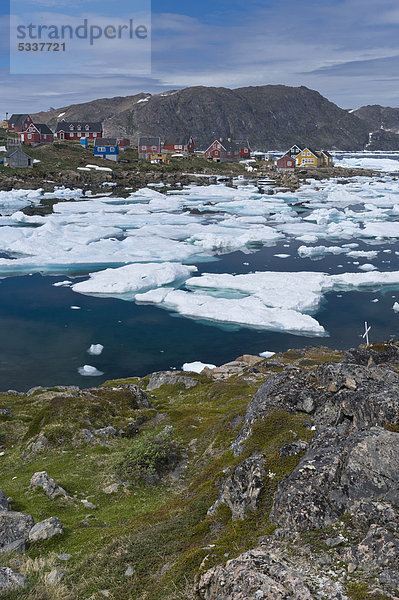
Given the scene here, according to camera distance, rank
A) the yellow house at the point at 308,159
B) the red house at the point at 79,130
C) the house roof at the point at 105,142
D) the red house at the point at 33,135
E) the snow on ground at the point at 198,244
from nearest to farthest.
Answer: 1. the snow on ground at the point at 198,244
2. the red house at the point at 33,135
3. the house roof at the point at 105,142
4. the yellow house at the point at 308,159
5. the red house at the point at 79,130

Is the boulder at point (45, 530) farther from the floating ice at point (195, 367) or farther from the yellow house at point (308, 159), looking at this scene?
the yellow house at point (308, 159)

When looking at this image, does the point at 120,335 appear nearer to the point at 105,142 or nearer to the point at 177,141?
the point at 105,142

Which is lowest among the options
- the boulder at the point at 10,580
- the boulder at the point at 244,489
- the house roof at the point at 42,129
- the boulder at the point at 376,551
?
the boulder at the point at 10,580

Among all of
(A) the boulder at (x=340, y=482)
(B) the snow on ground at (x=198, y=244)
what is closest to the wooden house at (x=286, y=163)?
(B) the snow on ground at (x=198, y=244)

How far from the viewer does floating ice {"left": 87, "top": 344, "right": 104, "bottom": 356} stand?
31.1 m

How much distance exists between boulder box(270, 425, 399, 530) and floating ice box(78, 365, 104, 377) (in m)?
21.7

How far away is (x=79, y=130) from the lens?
177 metres

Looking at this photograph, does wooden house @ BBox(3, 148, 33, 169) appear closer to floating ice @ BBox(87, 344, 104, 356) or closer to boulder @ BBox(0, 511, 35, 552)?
floating ice @ BBox(87, 344, 104, 356)

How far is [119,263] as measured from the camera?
5091 cm

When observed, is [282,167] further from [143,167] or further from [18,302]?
[18,302]

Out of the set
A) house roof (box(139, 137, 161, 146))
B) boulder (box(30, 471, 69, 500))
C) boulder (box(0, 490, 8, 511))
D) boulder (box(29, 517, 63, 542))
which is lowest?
boulder (box(30, 471, 69, 500))

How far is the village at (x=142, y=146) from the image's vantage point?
498ft

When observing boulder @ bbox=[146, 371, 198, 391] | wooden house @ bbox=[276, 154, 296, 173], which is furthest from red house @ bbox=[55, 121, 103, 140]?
boulder @ bbox=[146, 371, 198, 391]

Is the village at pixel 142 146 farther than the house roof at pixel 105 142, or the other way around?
the house roof at pixel 105 142
